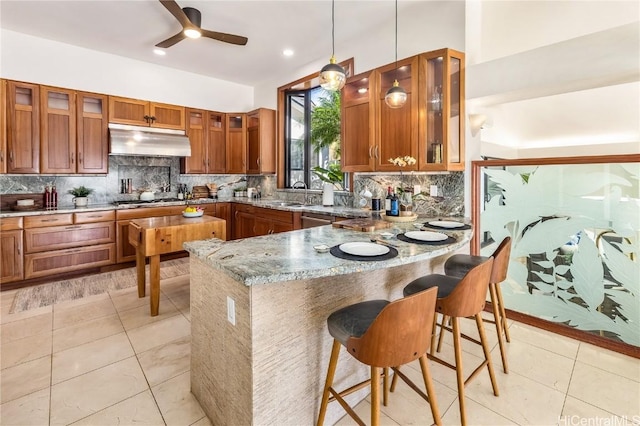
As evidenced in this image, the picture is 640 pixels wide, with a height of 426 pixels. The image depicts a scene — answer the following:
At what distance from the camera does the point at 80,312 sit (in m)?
3.09

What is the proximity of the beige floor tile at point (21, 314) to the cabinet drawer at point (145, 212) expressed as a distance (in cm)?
149

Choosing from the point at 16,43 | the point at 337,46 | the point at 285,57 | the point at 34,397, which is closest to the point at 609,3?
the point at 337,46

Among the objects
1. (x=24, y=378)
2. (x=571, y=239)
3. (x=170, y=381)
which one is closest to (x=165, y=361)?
(x=170, y=381)

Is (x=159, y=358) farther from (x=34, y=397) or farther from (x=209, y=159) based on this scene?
(x=209, y=159)

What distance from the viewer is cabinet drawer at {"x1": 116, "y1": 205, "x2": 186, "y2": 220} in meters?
4.36

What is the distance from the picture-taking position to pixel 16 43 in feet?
12.9

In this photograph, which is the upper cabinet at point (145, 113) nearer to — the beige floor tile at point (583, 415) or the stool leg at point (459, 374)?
the stool leg at point (459, 374)

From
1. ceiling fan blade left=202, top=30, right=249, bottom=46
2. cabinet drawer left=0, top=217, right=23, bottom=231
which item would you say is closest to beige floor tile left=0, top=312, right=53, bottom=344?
cabinet drawer left=0, top=217, right=23, bottom=231

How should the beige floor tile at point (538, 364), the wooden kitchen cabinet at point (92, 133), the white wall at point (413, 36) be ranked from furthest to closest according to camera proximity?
1. the wooden kitchen cabinet at point (92, 133)
2. the white wall at point (413, 36)
3. the beige floor tile at point (538, 364)

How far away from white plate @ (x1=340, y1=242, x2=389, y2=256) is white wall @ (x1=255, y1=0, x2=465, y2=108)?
2420mm

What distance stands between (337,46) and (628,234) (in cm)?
373

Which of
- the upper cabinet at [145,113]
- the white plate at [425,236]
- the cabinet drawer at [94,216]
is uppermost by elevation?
the upper cabinet at [145,113]

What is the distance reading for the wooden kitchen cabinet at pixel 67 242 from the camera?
12.3 feet

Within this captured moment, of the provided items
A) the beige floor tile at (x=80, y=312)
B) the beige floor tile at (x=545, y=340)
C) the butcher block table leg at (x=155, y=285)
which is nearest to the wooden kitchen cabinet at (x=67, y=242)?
the beige floor tile at (x=80, y=312)
